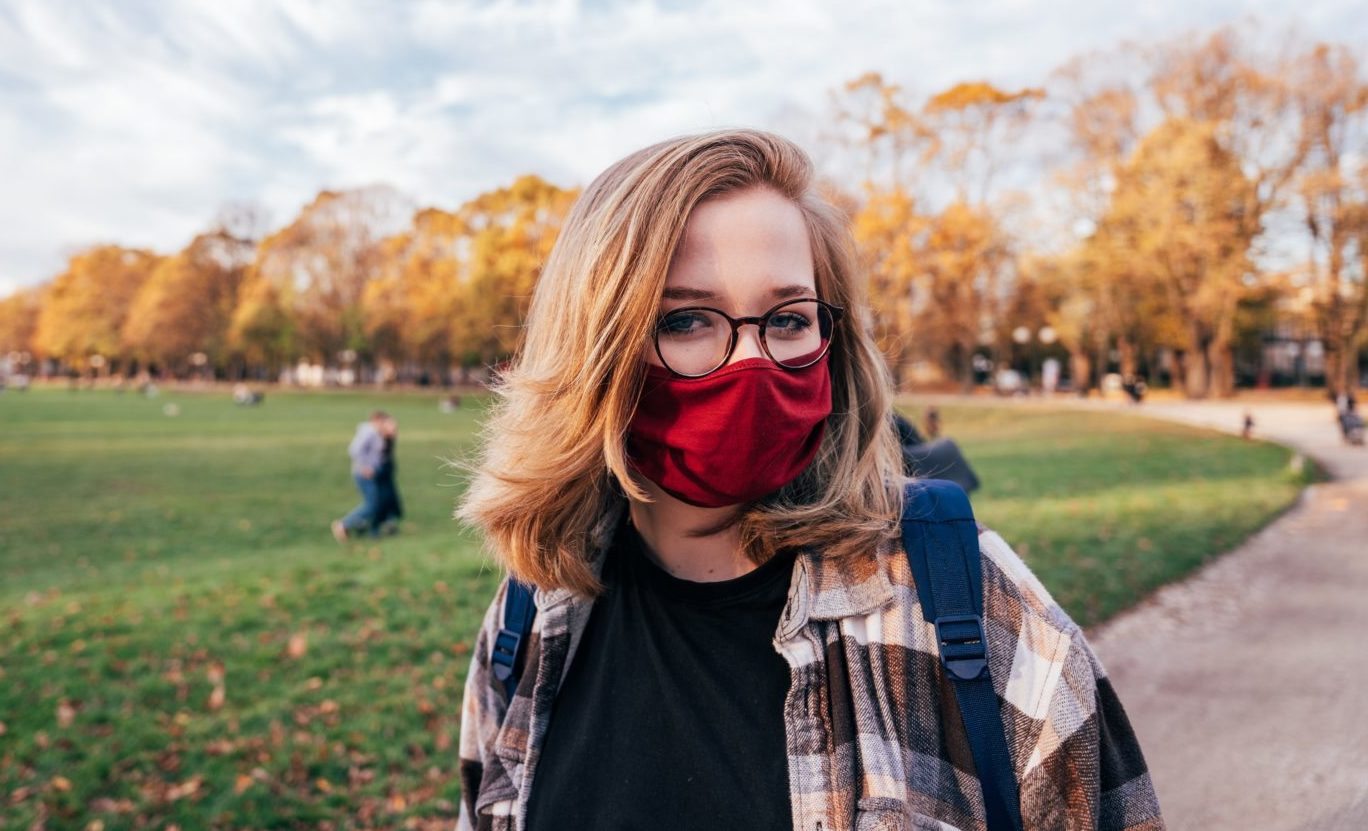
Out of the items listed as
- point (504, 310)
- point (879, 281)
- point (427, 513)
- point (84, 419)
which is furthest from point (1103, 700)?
point (504, 310)

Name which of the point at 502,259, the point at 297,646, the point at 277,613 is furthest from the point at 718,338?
the point at 502,259

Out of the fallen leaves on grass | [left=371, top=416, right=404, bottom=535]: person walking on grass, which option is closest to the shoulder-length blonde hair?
the fallen leaves on grass

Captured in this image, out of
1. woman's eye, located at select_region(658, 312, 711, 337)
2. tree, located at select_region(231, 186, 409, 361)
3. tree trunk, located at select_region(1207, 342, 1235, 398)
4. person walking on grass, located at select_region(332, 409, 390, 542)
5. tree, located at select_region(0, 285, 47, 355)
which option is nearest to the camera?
woman's eye, located at select_region(658, 312, 711, 337)

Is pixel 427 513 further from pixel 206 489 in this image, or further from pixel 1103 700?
pixel 1103 700

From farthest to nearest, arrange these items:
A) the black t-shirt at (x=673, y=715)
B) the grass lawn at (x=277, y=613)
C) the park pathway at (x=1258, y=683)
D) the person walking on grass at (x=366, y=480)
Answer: the person walking on grass at (x=366, y=480) < the grass lawn at (x=277, y=613) < the park pathway at (x=1258, y=683) < the black t-shirt at (x=673, y=715)

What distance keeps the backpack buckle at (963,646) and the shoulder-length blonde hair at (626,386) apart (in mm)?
214

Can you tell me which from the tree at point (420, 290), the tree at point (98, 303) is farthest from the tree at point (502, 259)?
the tree at point (98, 303)

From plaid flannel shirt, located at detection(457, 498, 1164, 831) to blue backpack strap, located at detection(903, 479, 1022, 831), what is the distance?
0.9 inches

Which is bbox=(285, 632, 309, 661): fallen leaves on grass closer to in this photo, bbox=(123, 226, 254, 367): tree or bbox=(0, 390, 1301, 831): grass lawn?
bbox=(0, 390, 1301, 831): grass lawn

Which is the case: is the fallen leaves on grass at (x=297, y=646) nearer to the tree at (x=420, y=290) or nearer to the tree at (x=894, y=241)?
the tree at (x=894, y=241)

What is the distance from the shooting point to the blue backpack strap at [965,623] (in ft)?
4.42

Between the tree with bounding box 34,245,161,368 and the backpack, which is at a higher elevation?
the tree with bounding box 34,245,161,368

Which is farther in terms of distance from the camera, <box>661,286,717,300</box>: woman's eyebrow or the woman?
<box>661,286,717,300</box>: woman's eyebrow

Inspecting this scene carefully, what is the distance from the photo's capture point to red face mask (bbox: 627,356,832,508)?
1.61m
